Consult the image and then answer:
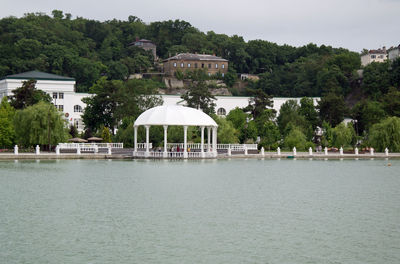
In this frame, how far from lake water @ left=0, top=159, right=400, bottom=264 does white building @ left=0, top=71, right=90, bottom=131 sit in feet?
159

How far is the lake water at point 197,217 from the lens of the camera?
20000 mm

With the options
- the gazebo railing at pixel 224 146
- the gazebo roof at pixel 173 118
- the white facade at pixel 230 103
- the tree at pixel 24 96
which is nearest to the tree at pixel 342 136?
the gazebo railing at pixel 224 146

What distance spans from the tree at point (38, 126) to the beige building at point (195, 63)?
7862 centimetres

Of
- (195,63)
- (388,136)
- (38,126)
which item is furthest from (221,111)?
(38,126)

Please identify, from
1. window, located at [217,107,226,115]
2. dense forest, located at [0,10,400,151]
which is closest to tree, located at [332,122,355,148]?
dense forest, located at [0,10,400,151]

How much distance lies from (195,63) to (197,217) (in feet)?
374

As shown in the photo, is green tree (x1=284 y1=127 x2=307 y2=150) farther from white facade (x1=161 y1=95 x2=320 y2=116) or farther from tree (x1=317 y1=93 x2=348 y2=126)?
white facade (x1=161 y1=95 x2=320 y2=116)

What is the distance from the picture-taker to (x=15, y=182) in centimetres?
3719

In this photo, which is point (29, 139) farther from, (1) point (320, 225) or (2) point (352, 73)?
(2) point (352, 73)

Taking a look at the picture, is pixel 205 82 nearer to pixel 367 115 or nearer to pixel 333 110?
pixel 333 110

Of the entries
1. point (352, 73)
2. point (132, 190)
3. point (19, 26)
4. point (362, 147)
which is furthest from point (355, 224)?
point (19, 26)

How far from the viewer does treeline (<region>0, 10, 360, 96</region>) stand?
368 ft

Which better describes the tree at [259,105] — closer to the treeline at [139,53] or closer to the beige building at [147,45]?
the treeline at [139,53]

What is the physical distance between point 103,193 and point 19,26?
98.1 metres
